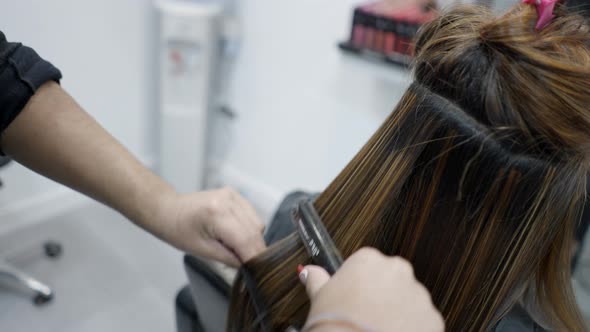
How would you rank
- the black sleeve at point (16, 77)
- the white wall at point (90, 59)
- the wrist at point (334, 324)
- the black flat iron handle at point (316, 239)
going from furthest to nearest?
the white wall at point (90, 59), the black sleeve at point (16, 77), the black flat iron handle at point (316, 239), the wrist at point (334, 324)

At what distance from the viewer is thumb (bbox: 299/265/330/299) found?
1.86ft

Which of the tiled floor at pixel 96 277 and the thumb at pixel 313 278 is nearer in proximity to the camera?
the thumb at pixel 313 278

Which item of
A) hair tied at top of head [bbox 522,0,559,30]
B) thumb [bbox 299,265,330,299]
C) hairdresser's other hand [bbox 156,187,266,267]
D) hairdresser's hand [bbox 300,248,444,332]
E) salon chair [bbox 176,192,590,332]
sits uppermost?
hair tied at top of head [bbox 522,0,559,30]

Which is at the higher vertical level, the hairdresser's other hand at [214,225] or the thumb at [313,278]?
the thumb at [313,278]

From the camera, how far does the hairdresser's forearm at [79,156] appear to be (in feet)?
2.73

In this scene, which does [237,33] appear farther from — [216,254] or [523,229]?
[523,229]

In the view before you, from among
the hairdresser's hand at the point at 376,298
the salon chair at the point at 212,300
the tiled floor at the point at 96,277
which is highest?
the hairdresser's hand at the point at 376,298

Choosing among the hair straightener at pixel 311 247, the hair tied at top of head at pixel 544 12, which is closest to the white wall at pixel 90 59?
the hair straightener at pixel 311 247

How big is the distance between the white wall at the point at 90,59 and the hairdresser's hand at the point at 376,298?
1.70 meters

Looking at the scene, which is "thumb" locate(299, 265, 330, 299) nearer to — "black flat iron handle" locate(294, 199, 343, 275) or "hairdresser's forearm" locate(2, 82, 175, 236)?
"black flat iron handle" locate(294, 199, 343, 275)

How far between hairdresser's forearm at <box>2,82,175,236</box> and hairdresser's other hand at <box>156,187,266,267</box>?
0.12 ft

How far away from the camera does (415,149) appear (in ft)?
1.98

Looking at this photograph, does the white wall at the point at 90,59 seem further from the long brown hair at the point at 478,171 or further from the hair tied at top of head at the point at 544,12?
the hair tied at top of head at the point at 544,12

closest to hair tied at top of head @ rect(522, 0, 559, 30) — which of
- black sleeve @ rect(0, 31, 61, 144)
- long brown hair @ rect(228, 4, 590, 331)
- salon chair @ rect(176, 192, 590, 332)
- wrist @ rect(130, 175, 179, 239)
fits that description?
long brown hair @ rect(228, 4, 590, 331)
